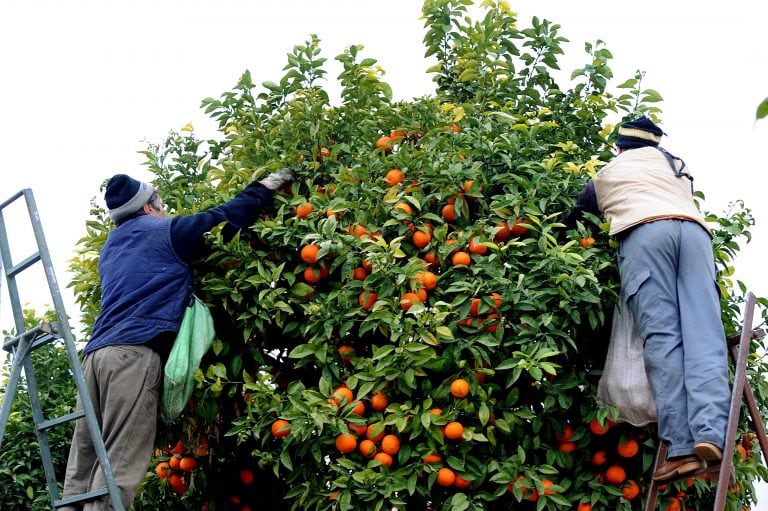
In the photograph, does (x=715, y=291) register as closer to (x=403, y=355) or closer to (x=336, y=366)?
(x=403, y=355)

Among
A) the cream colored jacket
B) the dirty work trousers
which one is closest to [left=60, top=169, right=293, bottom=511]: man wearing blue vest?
the dirty work trousers

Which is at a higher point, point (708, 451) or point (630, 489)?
point (708, 451)

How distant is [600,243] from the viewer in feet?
12.8

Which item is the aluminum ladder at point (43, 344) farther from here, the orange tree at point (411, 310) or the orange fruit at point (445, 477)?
the orange fruit at point (445, 477)

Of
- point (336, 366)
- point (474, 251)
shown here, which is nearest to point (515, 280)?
point (474, 251)

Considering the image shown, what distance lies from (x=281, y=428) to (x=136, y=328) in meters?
0.72

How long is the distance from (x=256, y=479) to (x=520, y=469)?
1501mm

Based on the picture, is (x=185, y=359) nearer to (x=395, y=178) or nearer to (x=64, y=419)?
(x=64, y=419)

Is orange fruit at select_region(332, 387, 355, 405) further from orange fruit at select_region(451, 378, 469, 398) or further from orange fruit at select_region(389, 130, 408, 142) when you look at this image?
orange fruit at select_region(389, 130, 408, 142)

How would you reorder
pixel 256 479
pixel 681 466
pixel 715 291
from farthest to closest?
pixel 256 479
pixel 715 291
pixel 681 466

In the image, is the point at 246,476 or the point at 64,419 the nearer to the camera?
the point at 64,419

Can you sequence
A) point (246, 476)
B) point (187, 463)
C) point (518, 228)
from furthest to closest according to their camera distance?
point (246, 476) → point (187, 463) → point (518, 228)

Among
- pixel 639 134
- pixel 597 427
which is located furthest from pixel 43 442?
pixel 639 134

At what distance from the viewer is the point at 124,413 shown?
3.83 m
